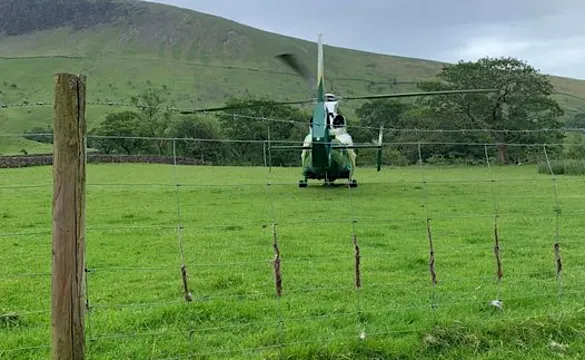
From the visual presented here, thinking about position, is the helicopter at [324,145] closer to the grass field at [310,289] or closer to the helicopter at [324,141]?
the helicopter at [324,141]

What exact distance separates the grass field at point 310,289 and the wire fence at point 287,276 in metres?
0.03

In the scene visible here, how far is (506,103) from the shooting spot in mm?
62344

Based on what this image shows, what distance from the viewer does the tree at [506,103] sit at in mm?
60812

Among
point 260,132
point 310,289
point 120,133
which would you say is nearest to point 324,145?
point 310,289

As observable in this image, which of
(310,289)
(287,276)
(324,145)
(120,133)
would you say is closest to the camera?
(310,289)

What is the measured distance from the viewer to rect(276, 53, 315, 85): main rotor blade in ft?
65.1

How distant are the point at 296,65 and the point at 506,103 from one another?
4709cm

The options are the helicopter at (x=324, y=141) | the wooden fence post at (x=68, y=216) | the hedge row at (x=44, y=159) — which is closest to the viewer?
the wooden fence post at (x=68, y=216)

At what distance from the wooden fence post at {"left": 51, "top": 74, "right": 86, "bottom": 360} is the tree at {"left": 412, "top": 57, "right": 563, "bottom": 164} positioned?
59.8 m

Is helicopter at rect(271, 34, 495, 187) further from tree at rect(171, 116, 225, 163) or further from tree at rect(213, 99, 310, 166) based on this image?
tree at rect(171, 116, 225, 163)

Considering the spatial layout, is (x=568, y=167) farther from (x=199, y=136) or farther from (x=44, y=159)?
(x=199, y=136)

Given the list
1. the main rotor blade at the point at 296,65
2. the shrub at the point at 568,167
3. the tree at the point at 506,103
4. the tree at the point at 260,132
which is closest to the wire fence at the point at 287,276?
the main rotor blade at the point at 296,65

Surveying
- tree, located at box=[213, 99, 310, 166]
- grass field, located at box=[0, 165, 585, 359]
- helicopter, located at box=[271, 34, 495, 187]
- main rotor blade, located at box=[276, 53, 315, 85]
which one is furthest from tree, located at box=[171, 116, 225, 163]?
grass field, located at box=[0, 165, 585, 359]

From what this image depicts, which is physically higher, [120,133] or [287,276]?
[120,133]
